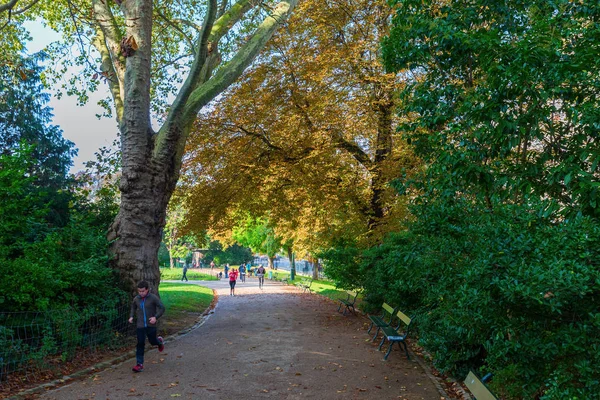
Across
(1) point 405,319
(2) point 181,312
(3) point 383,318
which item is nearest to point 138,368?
(1) point 405,319

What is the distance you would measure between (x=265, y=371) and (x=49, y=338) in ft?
11.1

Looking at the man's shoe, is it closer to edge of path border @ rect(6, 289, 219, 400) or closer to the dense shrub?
edge of path border @ rect(6, 289, 219, 400)

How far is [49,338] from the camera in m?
7.12

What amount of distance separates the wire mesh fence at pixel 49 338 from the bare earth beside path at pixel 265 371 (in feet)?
2.35

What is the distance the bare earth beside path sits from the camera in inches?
248

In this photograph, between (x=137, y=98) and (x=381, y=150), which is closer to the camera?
(x=137, y=98)

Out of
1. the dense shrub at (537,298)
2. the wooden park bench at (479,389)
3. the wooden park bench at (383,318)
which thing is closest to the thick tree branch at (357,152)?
the wooden park bench at (383,318)

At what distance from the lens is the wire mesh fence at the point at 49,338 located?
651 cm

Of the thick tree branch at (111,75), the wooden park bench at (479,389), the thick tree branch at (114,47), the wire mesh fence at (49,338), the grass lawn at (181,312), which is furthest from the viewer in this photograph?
the grass lawn at (181,312)

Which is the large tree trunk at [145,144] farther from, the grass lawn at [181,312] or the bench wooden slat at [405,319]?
the bench wooden slat at [405,319]

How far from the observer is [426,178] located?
257 inches

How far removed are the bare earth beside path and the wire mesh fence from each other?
71cm

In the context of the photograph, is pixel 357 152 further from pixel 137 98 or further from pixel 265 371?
pixel 265 371

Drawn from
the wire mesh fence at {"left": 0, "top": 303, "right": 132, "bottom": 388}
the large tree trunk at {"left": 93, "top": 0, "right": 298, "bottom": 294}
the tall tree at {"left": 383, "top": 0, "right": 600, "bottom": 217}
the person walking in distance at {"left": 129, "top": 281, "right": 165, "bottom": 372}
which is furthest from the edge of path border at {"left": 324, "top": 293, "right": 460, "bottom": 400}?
the large tree trunk at {"left": 93, "top": 0, "right": 298, "bottom": 294}
